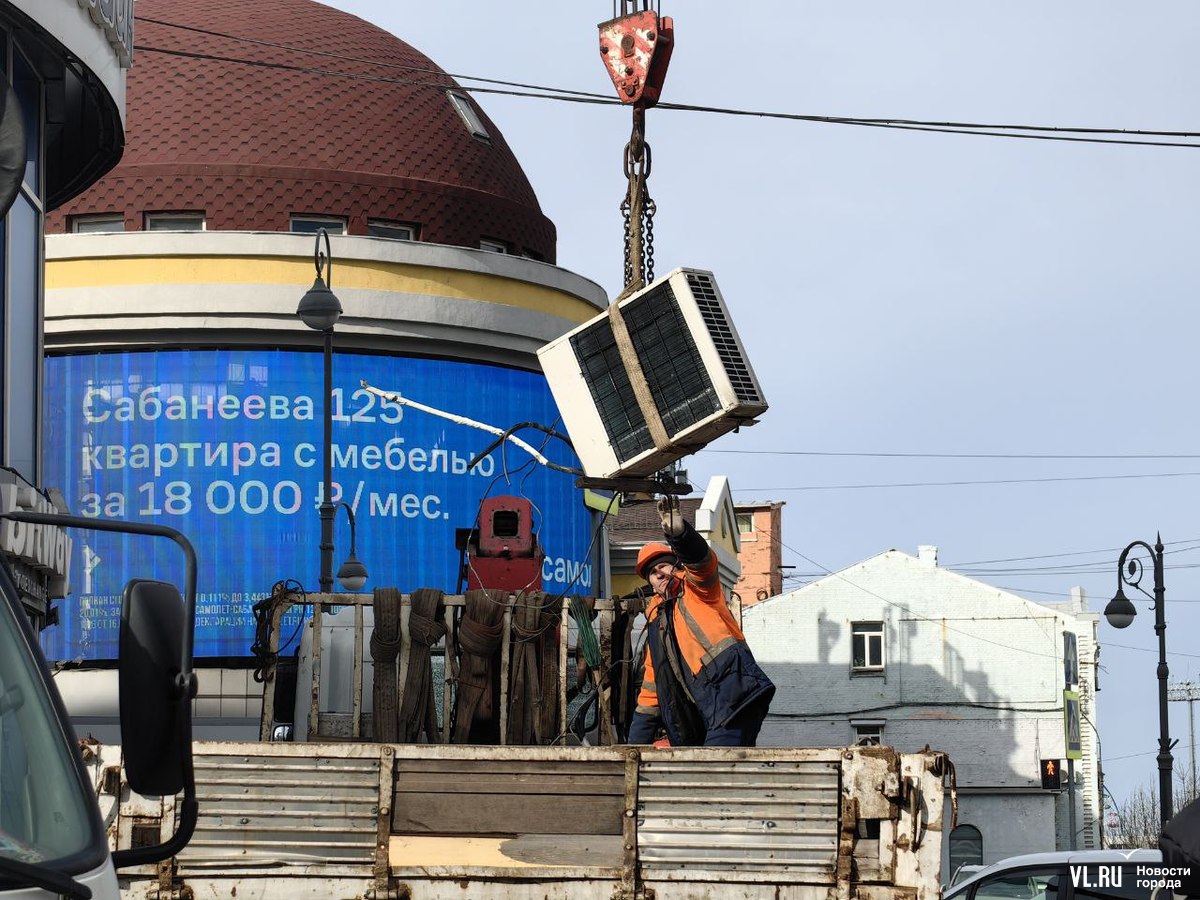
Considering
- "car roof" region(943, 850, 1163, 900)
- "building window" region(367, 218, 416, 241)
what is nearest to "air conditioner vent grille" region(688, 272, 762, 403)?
"car roof" region(943, 850, 1163, 900)

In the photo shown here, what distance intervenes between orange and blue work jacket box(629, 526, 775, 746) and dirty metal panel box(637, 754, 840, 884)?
2.12 m

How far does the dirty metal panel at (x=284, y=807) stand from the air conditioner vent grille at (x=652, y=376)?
10.6 ft

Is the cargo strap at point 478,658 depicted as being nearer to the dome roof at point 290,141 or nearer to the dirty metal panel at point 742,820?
the dirty metal panel at point 742,820

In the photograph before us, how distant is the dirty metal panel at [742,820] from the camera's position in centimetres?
701

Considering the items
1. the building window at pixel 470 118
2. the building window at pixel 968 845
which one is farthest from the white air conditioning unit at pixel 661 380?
the building window at pixel 968 845

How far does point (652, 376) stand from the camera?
10203 mm

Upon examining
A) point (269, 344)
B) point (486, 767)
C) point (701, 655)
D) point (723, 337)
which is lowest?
point (486, 767)

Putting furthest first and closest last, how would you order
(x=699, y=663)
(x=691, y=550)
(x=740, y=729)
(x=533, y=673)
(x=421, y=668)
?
(x=421, y=668) → (x=533, y=673) → (x=699, y=663) → (x=740, y=729) → (x=691, y=550)

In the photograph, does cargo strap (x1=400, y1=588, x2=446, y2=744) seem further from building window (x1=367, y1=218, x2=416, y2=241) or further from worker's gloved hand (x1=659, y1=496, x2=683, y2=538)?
building window (x1=367, y1=218, x2=416, y2=241)

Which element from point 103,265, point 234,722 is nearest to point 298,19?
point 103,265

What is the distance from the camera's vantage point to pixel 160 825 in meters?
7.26

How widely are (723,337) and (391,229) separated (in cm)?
2773

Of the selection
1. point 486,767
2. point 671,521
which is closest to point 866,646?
point 671,521

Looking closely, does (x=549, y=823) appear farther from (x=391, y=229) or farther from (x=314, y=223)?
(x=391, y=229)
